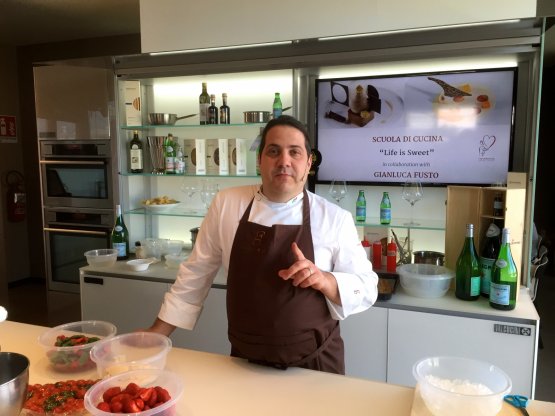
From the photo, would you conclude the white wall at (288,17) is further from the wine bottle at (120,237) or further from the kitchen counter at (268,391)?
the kitchen counter at (268,391)

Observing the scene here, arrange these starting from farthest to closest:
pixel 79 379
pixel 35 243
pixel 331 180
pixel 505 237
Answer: pixel 35 243 → pixel 331 180 → pixel 505 237 → pixel 79 379

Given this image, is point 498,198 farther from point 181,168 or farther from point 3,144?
point 3,144

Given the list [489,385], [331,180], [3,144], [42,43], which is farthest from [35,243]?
[489,385]

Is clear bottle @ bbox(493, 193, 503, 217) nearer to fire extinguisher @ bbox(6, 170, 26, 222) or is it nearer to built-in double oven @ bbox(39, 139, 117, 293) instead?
built-in double oven @ bbox(39, 139, 117, 293)

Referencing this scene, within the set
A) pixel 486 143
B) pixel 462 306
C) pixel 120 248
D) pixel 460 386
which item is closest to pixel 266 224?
pixel 460 386

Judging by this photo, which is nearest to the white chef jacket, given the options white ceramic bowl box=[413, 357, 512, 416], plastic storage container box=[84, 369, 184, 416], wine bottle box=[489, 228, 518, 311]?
white ceramic bowl box=[413, 357, 512, 416]

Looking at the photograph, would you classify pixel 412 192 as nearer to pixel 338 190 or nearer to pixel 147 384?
pixel 338 190

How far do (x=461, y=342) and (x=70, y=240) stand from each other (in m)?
2.85

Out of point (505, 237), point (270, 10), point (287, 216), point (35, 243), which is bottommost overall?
point (35, 243)

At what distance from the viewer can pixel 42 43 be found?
16.2ft

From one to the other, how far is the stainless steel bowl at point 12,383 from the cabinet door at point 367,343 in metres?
1.62

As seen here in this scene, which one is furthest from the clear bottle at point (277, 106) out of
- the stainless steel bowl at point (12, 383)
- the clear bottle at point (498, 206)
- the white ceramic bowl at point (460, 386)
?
the stainless steel bowl at point (12, 383)

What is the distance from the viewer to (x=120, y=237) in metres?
3.15

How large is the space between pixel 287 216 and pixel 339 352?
0.53m
